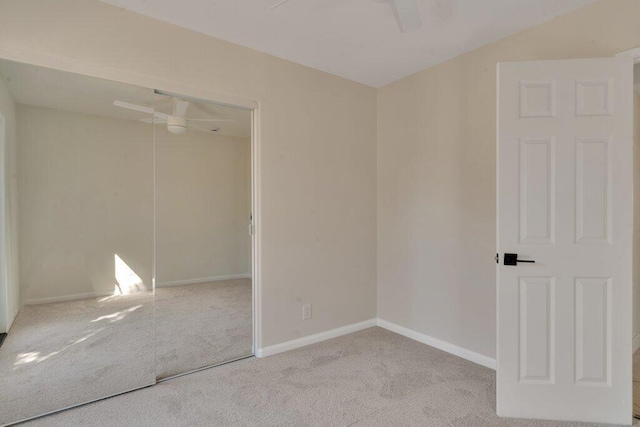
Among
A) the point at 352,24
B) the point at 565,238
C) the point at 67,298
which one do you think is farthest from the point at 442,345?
the point at 67,298

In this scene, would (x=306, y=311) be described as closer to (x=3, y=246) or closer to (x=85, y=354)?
(x=85, y=354)

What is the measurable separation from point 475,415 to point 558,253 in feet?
3.61

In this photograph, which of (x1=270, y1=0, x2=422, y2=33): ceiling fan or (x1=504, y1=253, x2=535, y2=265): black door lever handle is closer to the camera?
(x1=270, y1=0, x2=422, y2=33): ceiling fan

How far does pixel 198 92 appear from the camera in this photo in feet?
8.52

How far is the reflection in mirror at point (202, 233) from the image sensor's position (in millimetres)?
3055

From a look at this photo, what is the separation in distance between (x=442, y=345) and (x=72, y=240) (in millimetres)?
3023

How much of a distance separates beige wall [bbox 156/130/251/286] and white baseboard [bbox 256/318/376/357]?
47.0 inches

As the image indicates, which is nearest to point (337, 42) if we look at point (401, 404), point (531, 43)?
point (531, 43)

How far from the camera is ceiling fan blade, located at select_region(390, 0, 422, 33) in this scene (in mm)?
1944

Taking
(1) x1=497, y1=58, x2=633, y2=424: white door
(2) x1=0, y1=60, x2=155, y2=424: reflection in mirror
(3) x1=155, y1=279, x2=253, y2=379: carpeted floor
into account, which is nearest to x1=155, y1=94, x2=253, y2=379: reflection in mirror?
(3) x1=155, y1=279, x2=253, y2=379: carpeted floor

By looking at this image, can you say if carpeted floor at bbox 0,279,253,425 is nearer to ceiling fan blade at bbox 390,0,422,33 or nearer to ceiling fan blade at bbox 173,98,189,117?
ceiling fan blade at bbox 173,98,189,117

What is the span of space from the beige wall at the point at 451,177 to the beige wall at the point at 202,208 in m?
1.67

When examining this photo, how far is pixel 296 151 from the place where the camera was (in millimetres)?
3117

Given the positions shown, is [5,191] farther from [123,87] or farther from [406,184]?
[406,184]
